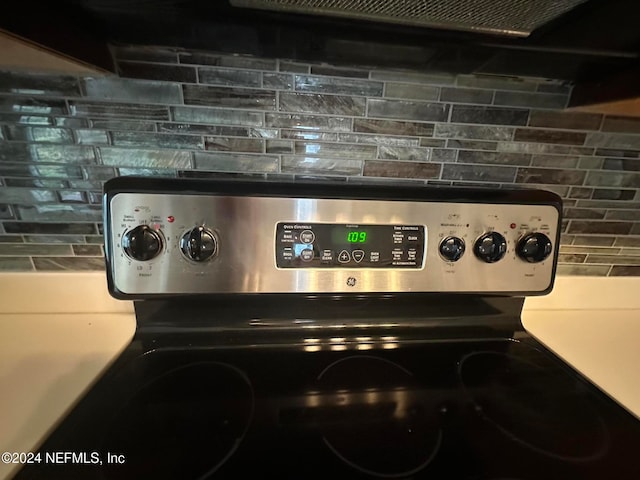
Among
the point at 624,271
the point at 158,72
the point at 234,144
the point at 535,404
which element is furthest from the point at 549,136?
the point at 158,72

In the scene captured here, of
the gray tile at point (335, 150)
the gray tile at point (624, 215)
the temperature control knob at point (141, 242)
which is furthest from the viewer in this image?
the gray tile at point (624, 215)

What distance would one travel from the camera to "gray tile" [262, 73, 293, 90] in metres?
0.62

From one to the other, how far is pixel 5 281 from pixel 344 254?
68 cm

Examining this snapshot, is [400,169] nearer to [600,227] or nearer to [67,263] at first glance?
[600,227]

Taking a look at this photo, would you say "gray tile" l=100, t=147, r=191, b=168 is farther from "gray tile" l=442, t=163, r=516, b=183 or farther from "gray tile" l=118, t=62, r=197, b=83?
"gray tile" l=442, t=163, r=516, b=183

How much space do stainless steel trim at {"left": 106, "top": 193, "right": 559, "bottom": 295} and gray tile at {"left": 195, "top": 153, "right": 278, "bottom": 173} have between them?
0.35ft

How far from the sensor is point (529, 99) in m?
0.68

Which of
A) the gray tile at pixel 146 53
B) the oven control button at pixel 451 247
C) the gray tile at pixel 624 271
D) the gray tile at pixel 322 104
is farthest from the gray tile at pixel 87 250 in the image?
the gray tile at pixel 624 271

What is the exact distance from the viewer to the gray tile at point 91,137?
2.03 ft

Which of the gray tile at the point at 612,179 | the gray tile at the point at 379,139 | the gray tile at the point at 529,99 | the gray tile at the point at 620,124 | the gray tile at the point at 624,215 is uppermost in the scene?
the gray tile at the point at 529,99

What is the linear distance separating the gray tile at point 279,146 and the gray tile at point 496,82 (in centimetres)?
35

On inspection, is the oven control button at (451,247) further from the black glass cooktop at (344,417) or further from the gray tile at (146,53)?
the gray tile at (146,53)

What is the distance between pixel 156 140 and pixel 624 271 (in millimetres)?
1090

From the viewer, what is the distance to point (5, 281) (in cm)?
69
